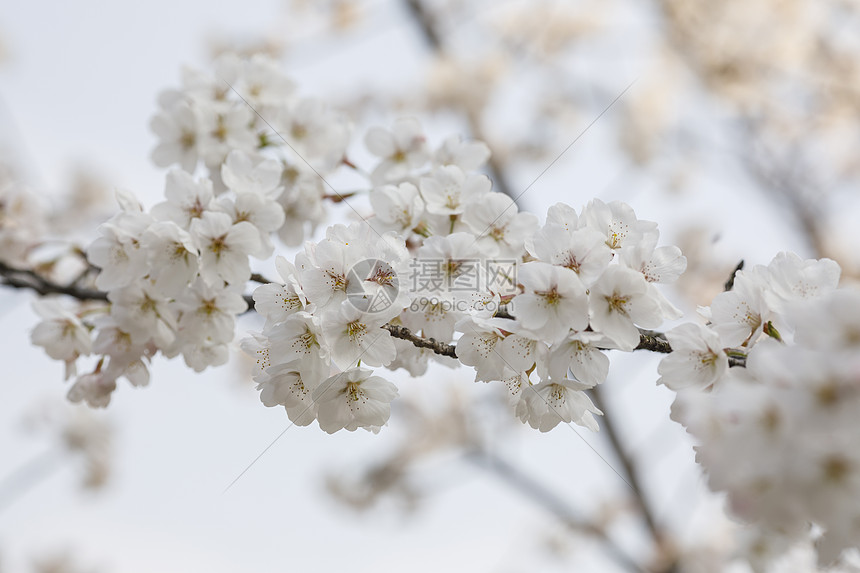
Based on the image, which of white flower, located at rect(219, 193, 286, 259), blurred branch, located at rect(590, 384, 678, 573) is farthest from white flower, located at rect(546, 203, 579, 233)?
blurred branch, located at rect(590, 384, 678, 573)

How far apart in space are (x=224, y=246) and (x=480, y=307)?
43 cm

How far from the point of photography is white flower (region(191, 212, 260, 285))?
0.92 metres

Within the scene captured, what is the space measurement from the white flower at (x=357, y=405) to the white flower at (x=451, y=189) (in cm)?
29

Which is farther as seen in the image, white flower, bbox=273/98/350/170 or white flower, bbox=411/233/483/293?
white flower, bbox=273/98/350/170

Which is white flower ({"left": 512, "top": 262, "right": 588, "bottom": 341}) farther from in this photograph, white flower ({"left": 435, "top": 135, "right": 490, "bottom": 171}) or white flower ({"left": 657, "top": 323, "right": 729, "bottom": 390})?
white flower ({"left": 435, "top": 135, "right": 490, "bottom": 171})

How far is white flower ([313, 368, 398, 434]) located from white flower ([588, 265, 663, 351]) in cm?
31

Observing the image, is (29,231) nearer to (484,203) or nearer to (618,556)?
(484,203)

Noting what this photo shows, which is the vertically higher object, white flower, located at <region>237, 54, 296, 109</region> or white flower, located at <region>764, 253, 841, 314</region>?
white flower, located at <region>764, 253, 841, 314</region>

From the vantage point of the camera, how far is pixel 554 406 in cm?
85

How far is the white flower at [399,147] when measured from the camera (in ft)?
4.06

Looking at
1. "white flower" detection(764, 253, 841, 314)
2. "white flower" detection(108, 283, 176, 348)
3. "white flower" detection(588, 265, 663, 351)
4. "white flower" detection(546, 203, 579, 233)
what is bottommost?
"white flower" detection(108, 283, 176, 348)

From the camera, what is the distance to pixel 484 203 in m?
0.92

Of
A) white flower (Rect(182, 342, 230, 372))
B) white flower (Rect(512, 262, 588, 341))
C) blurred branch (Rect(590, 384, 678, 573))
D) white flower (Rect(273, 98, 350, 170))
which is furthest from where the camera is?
blurred branch (Rect(590, 384, 678, 573))

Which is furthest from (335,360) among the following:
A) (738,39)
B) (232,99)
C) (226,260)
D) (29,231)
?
(738,39)
